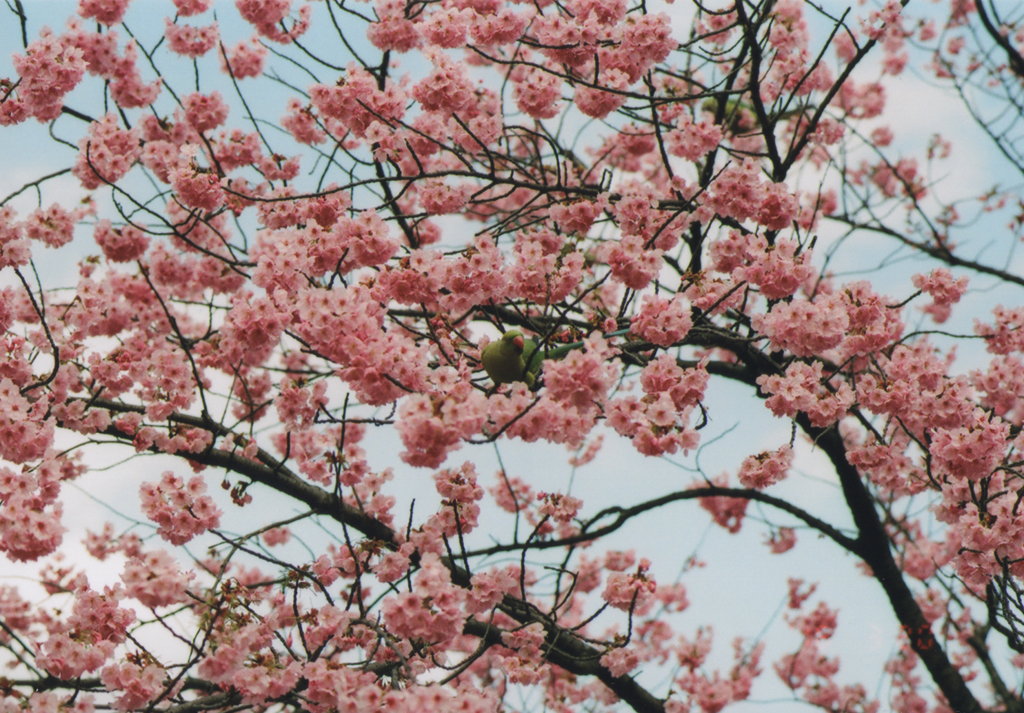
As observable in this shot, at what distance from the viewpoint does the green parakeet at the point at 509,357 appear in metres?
3.89

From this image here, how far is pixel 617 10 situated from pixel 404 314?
8.19 feet

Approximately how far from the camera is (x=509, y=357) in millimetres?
3896

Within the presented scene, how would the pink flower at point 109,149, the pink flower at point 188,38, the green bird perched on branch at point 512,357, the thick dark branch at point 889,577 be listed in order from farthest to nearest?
1. the thick dark branch at point 889,577
2. the pink flower at point 188,38
3. the pink flower at point 109,149
4. the green bird perched on branch at point 512,357

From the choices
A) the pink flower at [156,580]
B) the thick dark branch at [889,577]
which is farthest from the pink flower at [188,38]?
the thick dark branch at [889,577]

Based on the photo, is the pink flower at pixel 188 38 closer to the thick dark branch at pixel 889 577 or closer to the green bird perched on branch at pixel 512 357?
the green bird perched on branch at pixel 512 357

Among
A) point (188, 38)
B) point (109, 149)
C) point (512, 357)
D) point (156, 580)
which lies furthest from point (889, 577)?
point (188, 38)

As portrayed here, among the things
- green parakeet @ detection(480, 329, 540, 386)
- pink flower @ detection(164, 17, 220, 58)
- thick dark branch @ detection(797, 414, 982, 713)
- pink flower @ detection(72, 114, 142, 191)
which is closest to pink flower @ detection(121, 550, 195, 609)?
green parakeet @ detection(480, 329, 540, 386)

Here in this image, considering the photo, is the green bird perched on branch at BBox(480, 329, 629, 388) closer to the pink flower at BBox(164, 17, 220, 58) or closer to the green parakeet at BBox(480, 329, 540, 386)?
the green parakeet at BBox(480, 329, 540, 386)

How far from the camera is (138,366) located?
555 centimetres

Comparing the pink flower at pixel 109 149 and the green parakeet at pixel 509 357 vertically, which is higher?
the pink flower at pixel 109 149

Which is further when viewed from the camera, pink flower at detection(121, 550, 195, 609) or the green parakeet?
the green parakeet

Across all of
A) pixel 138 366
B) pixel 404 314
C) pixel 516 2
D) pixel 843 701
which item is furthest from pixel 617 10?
pixel 843 701

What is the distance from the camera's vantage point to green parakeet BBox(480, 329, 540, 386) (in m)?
3.89

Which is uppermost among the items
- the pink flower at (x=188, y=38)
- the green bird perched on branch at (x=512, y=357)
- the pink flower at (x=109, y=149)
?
the pink flower at (x=188, y=38)
